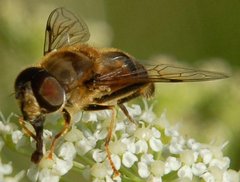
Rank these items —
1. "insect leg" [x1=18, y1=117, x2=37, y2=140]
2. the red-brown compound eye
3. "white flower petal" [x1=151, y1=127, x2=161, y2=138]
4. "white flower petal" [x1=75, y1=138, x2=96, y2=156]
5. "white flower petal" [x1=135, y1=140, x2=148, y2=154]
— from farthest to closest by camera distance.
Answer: "white flower petal" [x1=151, y1=127, x2=161, y2=138]
"white flower petal" [x1=135, y1=140, x2=148, y2=154]
"white flower petal" [x1=75, y1=138, x2=96, y2=156]
"insect leg" [x1=18, y1=117, x2=37, y2=140]
the red-brown compound eye

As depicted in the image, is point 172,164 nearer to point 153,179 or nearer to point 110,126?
point 153,179

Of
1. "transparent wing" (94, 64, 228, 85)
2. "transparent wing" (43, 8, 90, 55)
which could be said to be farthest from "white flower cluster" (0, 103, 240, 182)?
"transparent wing" (43, 8, 90, 55)

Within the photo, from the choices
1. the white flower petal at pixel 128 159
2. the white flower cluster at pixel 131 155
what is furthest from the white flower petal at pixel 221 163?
the white flower petal at pixel 128 159

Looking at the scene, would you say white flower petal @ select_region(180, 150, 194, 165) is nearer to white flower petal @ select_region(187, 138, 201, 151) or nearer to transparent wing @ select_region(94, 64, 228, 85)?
white flower petal @ select_region(187, 138, 201, 151)

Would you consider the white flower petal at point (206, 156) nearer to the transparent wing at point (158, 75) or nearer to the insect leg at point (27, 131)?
the transparent wing at point (158, 75)

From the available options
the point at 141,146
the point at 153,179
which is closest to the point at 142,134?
A: the point at 141,146

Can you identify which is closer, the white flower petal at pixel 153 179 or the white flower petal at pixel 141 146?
the white flower petal at pixel 153 179

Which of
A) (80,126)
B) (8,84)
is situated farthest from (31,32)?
(80,126)
